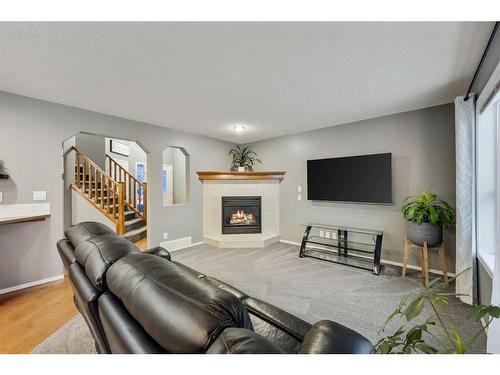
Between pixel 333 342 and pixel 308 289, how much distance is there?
6.78 feet

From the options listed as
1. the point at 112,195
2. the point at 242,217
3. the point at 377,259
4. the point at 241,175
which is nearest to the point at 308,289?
the point at 377,259

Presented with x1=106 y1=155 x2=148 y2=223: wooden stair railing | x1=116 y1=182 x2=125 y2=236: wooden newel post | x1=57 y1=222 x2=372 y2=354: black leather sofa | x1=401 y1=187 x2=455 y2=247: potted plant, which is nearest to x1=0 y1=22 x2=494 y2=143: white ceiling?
x1=401 y1=187 x2=455 y2=247: potted plant

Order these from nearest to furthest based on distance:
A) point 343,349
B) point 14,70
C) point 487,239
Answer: point 343,349 < point 14,70 < point 487,239

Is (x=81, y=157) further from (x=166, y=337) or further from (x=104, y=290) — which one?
(x=166, y=337)

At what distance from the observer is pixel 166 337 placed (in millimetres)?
660

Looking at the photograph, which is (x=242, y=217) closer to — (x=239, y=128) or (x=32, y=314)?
(x=239, y=128)

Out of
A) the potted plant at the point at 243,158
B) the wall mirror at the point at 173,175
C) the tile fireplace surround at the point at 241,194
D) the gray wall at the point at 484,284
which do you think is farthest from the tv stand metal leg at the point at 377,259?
the wall mirror at the point at 173,175

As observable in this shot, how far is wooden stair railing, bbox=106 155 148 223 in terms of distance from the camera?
5766mm

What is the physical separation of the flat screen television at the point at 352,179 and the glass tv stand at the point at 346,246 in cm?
52

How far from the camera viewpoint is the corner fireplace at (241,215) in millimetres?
4855

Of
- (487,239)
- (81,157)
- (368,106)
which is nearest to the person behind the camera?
(487,239)
